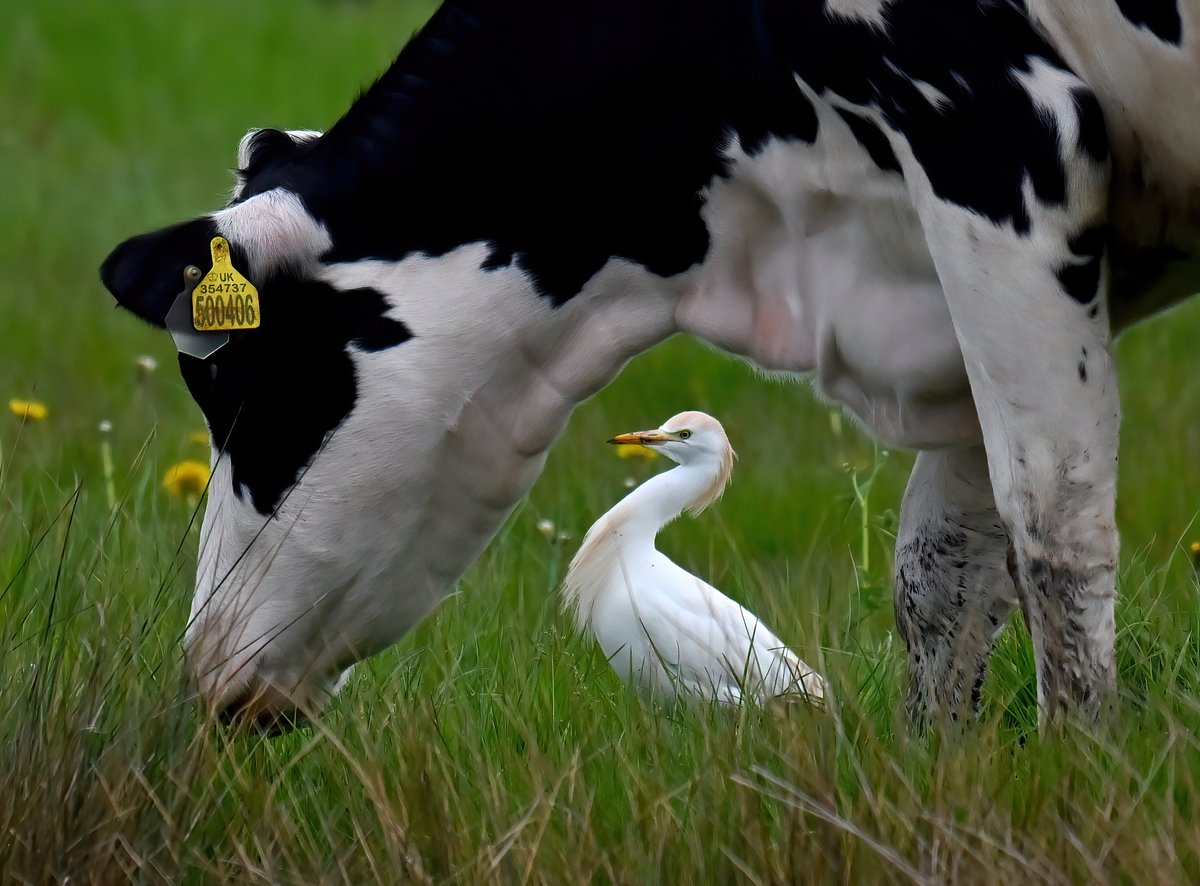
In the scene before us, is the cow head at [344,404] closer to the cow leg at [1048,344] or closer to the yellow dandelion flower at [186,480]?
the cow leg at [1048,344]

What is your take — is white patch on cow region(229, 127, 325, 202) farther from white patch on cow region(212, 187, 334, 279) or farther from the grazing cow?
white patch on cow region(212, 187, 334, 279)

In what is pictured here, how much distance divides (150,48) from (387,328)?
33.3 feet

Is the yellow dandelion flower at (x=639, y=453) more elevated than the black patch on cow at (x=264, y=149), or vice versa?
the black patch on cow at (x=264, y=149)

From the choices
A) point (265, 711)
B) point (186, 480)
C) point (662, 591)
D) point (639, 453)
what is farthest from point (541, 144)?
point (639, 453)

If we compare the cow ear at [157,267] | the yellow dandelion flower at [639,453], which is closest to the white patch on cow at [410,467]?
the cow ear at [157,267]

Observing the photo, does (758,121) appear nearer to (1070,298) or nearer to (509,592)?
(1070,298)

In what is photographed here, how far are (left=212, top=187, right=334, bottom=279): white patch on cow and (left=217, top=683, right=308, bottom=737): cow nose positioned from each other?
2.35 feet

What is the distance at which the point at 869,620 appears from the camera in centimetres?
449

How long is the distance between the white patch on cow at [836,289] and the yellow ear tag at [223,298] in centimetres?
72

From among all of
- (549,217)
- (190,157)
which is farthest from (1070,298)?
(190,157)

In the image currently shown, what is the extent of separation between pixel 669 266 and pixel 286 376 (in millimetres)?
666

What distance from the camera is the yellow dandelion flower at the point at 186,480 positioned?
16.1 feet

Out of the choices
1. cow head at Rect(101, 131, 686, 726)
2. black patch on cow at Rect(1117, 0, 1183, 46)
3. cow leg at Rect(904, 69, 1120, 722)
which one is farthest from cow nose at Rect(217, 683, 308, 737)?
black patch on cow at Rect(1117, 0, 1183, 46)

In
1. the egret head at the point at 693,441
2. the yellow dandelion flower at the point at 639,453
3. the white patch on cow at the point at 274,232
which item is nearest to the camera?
the white patch on cow at the point at 274,232
